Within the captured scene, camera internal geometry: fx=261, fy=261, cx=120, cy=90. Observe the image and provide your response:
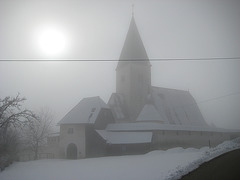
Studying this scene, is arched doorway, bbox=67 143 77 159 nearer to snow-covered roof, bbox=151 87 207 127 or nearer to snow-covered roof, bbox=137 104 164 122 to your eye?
snow-covered roof, bbox=137 104 164 122

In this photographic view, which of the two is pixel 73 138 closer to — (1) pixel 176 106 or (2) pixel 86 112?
(2) pixel 86 112

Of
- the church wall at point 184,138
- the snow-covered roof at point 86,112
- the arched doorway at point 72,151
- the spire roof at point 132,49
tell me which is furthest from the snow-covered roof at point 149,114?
the arched doorway at point 72,151

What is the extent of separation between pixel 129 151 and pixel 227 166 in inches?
940

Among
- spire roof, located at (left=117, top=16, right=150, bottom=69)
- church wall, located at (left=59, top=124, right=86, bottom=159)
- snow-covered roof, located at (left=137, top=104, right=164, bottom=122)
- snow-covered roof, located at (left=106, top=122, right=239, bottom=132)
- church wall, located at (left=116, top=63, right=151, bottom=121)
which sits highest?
spire roof, located at (left=117, top=16, right=150, bottom=69)

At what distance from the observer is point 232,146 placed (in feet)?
56.2

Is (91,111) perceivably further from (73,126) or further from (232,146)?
(232,146)

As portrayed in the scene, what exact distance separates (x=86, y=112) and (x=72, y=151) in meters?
6.24

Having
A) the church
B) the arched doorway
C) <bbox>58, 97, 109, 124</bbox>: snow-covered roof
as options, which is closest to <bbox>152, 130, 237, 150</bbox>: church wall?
the church

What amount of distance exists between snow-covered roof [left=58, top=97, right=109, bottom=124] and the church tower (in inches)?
280

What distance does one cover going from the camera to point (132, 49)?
4928 centimetres

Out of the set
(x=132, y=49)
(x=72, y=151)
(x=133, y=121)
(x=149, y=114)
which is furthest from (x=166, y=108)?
(x=72, y=151)

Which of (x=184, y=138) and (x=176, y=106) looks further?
(x=176, y=106)

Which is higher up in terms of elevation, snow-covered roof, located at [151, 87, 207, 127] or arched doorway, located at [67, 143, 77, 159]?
snow-covered roof, located at [151, 87, 207, 127]

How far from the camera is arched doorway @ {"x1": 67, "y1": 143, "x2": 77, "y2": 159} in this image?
38.8 metres
